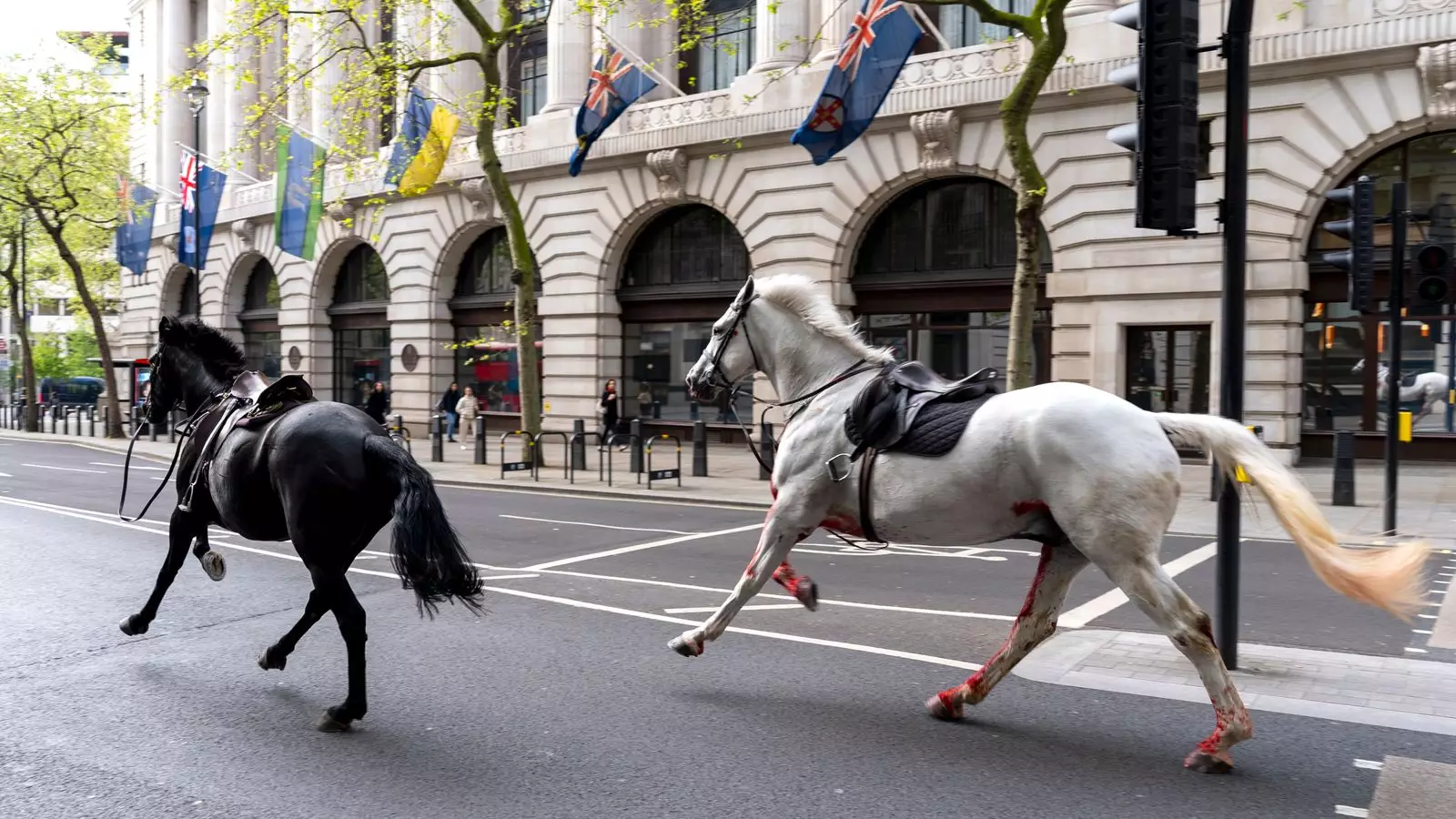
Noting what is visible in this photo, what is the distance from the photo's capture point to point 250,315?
4334 centimetres

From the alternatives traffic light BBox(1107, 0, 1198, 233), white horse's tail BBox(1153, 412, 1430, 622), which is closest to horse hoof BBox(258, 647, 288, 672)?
white horse's tail BBox(1153, 412, 1430, 622)

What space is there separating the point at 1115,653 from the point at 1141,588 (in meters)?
2.19

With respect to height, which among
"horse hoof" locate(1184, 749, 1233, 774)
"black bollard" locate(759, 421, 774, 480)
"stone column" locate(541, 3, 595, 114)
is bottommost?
"horse hoof" locate(1184, 749, 1233, 774)

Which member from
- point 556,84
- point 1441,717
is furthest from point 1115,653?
point 556,84

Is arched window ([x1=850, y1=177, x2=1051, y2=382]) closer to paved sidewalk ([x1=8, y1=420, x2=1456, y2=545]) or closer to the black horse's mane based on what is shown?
paved sidewalk ([x1=8, y1=420, x2=1456, y2=545])

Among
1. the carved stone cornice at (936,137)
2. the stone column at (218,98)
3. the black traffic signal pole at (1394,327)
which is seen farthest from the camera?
the stone column at (218,98)

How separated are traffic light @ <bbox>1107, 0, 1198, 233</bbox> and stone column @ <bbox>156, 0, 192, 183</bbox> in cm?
4888

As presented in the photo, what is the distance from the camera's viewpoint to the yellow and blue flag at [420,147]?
24859 mm

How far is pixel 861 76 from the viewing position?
20891 millimetres

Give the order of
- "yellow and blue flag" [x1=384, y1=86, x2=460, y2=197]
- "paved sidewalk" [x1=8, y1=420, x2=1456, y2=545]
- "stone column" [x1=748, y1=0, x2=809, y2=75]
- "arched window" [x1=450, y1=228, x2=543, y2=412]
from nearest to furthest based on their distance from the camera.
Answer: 1. "paved sidewalk" [x1=8, y1=420, x2=1456, y2=545]
2. "yellow and blue flag" [x1=384, y1=86, x2=460, y2=197]
3. "stone column" [x1=748, y1=0, x2=809, y2=75]
4. "arched window" [x1=450, y1=228, x2=543, y2=412]

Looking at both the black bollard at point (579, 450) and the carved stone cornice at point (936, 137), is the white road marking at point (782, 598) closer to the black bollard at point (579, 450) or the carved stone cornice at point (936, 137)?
the black bollard at point (579, 450)

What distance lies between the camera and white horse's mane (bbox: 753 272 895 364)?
625 centimetres

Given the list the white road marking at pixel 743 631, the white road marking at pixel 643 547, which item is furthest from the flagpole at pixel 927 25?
the white road marking at pixel 743 631

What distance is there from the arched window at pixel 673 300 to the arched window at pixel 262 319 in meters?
18.7
